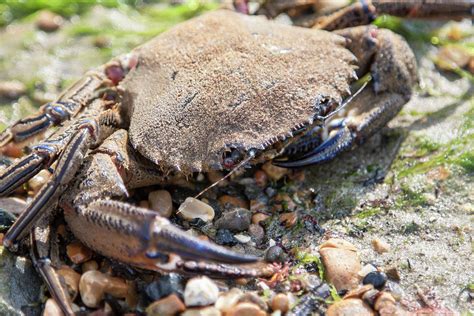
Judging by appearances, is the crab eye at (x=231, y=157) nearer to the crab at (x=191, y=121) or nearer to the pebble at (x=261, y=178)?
the crab at (x=191, y=121)

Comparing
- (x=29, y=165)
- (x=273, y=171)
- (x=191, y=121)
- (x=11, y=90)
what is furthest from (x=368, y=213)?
(x=11, y=90)

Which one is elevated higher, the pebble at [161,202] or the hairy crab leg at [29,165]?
the hairy crab leg at [29,165]

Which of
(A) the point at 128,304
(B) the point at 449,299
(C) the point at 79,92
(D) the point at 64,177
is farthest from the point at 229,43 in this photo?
(B) the point at 449,299

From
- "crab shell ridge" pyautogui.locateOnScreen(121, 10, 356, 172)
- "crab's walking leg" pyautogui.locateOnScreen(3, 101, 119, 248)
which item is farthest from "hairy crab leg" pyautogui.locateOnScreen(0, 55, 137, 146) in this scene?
"crab's walking leg" pyautogui.locateOnScreen(3, 101, 119, 248)

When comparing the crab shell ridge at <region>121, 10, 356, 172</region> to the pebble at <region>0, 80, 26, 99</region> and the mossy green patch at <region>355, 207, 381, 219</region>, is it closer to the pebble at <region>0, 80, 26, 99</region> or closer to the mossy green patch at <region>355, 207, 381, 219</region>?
the mossy green patch at <region>355, 207, 381, 219</region>

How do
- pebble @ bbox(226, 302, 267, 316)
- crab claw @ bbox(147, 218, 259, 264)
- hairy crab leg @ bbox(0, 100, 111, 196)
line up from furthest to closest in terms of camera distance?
hairy crab leg @ bbox(0, 100, 111, 196)
pebble @ bbox(226, 302, 267, 316)
crab claw @ bbox(147, 218, 259, 264)

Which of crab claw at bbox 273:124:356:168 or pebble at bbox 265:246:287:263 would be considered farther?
crab claw at bbox 273:124:356:168

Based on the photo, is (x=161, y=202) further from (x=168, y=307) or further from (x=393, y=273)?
(x=393, y=273)

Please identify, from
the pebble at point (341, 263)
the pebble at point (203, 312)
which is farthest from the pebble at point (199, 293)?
the pebble at point (341, 263)
